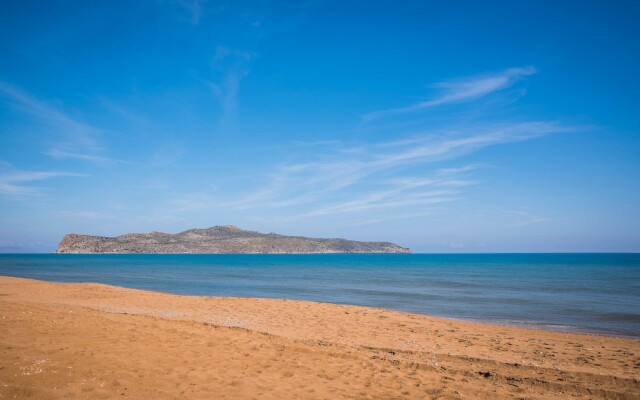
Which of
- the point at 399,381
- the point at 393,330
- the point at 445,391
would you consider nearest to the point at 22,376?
the point at 399,381

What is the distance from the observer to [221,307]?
19.6 m

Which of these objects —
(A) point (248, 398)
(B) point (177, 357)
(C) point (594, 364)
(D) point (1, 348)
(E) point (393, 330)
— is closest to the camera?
(A) point (248, 398)

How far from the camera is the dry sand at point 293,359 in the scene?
7.43 metres

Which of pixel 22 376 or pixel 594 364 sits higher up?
pixel 22 376

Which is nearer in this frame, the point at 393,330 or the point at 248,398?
the point at 248,398

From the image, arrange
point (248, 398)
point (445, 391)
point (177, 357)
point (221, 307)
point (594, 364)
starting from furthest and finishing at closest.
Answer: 1. point (221, 307)
2. point (594, 364)
3. point (177, 357)
4. point (445, 391)
5. point (248, 398)

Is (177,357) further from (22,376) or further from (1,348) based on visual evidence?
(1,348)

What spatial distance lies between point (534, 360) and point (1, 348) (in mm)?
13322

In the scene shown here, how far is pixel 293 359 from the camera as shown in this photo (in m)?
9.92

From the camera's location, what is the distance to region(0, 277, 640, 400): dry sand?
743 centimetres

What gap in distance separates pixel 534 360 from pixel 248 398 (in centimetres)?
826

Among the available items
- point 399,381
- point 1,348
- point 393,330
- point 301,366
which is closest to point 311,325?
point 393,330

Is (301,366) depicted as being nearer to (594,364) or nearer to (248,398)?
(248,398)

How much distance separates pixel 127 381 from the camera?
289 inches
